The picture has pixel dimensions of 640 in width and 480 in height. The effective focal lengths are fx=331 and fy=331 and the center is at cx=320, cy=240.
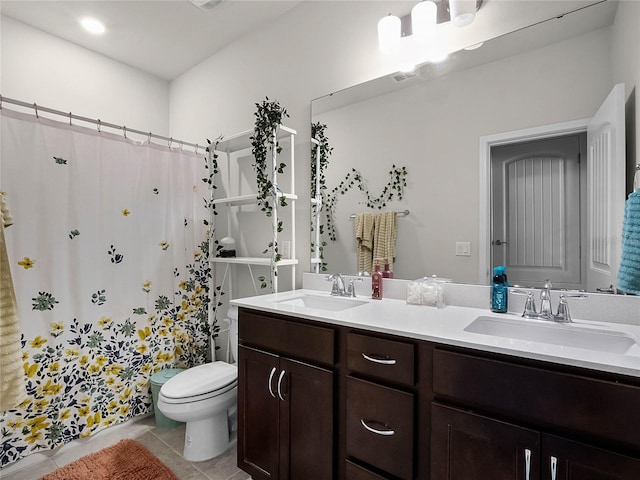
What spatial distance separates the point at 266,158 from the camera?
2.30 meters

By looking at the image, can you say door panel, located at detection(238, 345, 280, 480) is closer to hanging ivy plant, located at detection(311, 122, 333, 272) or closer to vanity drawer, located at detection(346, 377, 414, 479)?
vanity drawer, located at detection(346, 377, 414, 479)

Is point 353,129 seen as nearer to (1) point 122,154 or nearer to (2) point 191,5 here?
(2) point 191,5

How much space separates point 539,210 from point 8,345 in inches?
93.2

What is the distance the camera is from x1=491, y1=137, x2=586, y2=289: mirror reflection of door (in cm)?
132

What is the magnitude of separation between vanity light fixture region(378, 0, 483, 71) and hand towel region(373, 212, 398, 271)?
2.53 ft

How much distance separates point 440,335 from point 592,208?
0.83 m

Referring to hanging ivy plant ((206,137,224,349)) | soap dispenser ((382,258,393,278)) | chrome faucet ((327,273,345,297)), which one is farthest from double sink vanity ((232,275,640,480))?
hanging ivy plant ((206,137,224,349))

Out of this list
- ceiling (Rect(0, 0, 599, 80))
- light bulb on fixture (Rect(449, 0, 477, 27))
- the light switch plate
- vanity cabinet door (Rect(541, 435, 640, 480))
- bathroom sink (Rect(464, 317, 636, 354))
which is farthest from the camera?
ceiling (Rect(0, 0, 599, 80))

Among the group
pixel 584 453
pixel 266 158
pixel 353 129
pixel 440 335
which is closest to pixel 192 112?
pixel 266 158

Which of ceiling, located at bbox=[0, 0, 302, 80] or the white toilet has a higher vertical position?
ceiling, located at bbox=[0, 0, 302, 80]

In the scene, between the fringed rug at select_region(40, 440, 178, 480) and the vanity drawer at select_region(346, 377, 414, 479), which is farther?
the fringed rug at select_region(40, 440, 178, 480)

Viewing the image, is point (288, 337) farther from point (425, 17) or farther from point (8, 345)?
point (425, 17)

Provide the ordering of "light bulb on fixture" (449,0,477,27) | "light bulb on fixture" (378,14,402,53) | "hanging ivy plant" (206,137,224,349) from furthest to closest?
"hanging ivy plant" (206,137,224,349) → "light bulb on fixture" (378,14,402,53) → "light bulb on fixture" (449,0,477,27)

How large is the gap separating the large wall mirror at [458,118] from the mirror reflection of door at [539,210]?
1.6 inches
